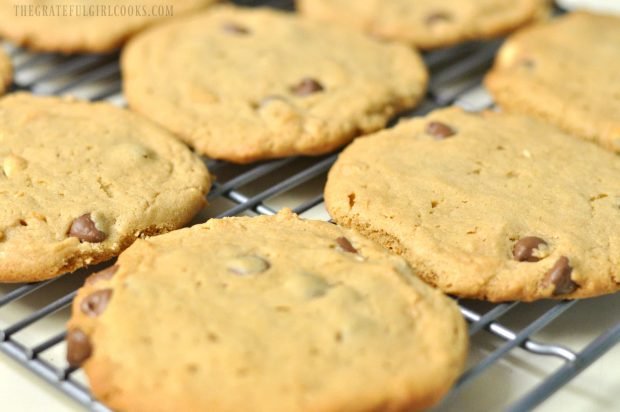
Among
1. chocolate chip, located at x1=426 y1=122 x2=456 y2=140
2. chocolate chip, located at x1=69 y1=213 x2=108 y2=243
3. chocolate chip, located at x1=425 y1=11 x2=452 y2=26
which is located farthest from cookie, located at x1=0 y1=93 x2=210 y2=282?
chocolate chip, located at x1=425 y1=11 x2=452 y2=26

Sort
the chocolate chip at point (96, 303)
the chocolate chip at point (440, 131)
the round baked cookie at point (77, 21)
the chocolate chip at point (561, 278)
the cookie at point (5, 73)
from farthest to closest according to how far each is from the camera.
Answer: the round baked cookie at point (77, 21) < the cookie at point (5, 73) < the chocolate chip at point (440, 131) < the chocolate chip at point (561, 278) < the chocolate chip at point (96, 303)

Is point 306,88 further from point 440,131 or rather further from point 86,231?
point 86,231

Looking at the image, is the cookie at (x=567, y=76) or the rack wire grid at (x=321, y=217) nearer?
the rack wire grid at (x=321, y=217)

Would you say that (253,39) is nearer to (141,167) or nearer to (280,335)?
(141,167)

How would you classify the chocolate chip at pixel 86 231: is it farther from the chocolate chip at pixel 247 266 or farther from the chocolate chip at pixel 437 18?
the chocolate chip at pixel 437 18

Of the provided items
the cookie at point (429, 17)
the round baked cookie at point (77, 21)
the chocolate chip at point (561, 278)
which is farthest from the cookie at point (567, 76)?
the round baked cookie at point (77, 21)

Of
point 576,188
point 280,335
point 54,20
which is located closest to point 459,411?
point 280,335

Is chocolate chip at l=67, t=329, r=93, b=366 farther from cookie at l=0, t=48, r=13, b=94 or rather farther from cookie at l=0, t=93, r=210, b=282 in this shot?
cookie at l=0, t=48, r=13, b=94

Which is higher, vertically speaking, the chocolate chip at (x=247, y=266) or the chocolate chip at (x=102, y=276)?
the chocolate chip at (x=247, y=266)
